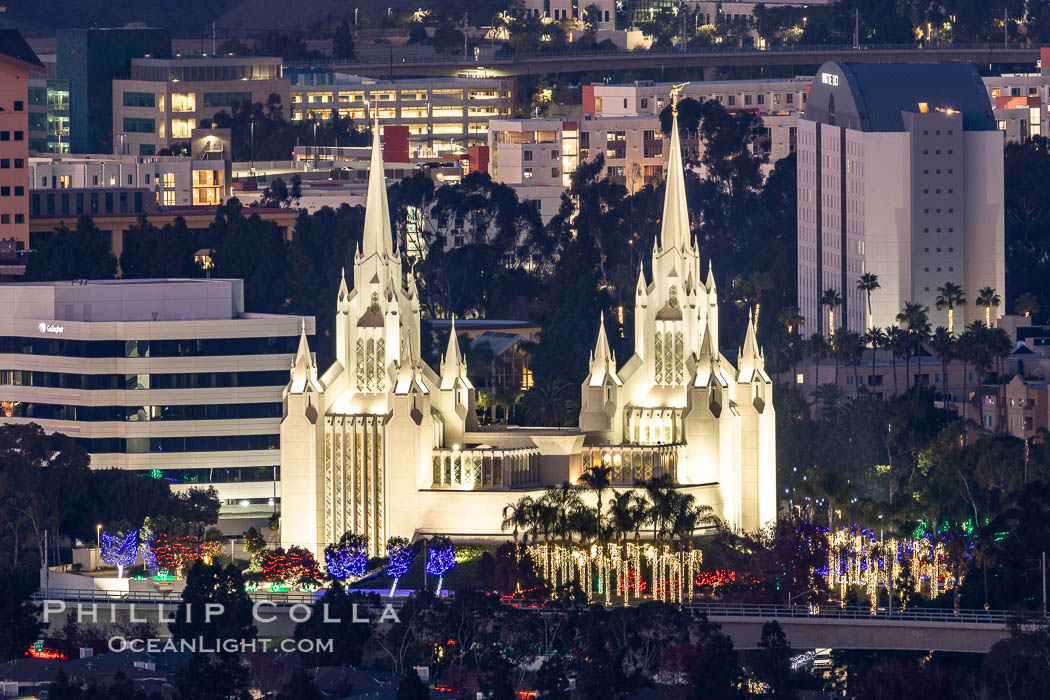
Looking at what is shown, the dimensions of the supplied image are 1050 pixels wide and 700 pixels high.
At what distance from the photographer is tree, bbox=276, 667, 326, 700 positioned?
178875 millimetres

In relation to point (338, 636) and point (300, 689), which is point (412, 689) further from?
point (338, 636)

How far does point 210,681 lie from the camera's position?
18388cm

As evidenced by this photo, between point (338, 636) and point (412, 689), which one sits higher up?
point (338, 636)

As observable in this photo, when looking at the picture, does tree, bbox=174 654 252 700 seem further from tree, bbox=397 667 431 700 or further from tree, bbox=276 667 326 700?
tree, bbox=397 667 431 700

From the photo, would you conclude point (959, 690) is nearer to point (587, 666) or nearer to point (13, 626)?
point (587, 666)

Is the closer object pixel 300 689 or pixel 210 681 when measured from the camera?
pixel 300 689

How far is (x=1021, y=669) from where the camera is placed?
190 metres

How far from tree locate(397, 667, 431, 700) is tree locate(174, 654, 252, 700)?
8.60 m

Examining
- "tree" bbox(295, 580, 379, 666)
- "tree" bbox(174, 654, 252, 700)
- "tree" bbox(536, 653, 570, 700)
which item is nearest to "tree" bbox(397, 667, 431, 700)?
"tree" bbox(536, 653, 570, 700)

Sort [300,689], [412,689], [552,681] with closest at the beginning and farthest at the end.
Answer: [412,689] < [300,689] < [552,681]

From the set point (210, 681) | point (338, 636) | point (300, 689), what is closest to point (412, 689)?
point (300, 689)

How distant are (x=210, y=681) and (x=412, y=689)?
A: 10479 millimetres

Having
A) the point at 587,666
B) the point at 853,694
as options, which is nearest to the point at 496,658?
the point at 587,666

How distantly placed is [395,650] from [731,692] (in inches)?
658
